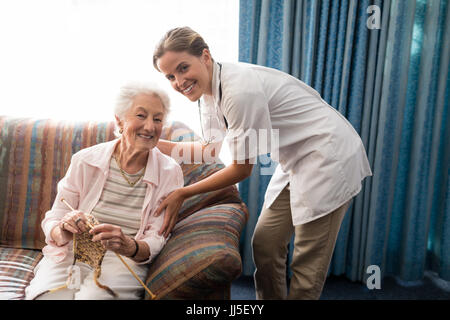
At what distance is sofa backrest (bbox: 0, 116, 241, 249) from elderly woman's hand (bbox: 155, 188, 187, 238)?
0.73ft

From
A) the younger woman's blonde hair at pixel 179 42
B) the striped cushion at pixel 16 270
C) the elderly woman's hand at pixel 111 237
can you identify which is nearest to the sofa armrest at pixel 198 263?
the elderly woman's hand at pixel 111 237

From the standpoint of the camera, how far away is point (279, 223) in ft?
4.74

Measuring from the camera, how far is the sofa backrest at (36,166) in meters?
1.58

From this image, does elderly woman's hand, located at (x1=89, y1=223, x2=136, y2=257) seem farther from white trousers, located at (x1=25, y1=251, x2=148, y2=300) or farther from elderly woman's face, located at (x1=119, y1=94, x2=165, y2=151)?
elderly woman's face, located at (x1=119, y1=94, x2=165, y2=151)

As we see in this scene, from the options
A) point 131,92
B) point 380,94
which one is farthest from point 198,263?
point 380,94

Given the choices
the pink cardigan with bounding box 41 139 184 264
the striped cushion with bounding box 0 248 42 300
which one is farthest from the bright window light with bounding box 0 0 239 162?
the striped cushion with bounding box 0 248 42 300

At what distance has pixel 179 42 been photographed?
1112 millimetres

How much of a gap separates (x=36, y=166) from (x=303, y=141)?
1208 mm

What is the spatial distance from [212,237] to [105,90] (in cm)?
124

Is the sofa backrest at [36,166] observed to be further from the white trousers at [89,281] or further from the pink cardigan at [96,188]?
the white trousers at [89,281]

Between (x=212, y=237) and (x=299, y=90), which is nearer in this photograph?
(x=212, y=237)

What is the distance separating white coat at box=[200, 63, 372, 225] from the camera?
1.19 meters
